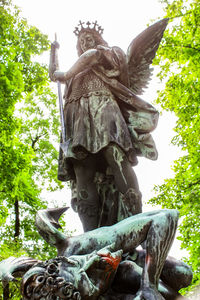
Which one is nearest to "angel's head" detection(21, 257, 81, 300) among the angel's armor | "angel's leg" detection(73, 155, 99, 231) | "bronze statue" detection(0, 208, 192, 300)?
"bronze statue" detection(0, 208, 192, 300)

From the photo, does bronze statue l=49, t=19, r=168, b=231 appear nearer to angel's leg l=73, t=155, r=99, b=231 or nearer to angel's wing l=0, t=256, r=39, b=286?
angel's leg l=73, t=155, r=99, b=231

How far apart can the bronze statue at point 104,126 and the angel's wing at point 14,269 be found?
2.89ft

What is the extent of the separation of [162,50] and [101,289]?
8730mm

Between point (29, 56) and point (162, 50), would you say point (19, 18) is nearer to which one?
point (29, 56)

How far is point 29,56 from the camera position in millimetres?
10750

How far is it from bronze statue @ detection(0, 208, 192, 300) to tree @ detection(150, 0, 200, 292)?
244 inches

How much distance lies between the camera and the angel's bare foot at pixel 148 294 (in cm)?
196

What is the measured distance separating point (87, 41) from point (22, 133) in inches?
471

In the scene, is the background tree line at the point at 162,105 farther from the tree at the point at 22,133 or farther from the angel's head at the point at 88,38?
the angel's head at the point at 88,38

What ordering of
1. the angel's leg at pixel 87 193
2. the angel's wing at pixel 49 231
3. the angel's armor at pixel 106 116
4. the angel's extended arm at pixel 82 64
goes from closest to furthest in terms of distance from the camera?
the angel's wing at pixel 49 231 → the angel's leg at pixel 87 193 → the angel's armor at pixel 106 116 → the angel's extended arm at pixel 82 64

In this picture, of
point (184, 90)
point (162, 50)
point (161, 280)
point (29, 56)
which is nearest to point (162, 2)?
point (162, 50)

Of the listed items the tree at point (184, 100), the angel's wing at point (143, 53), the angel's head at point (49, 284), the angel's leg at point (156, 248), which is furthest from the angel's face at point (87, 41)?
the tree at point (184, 100)

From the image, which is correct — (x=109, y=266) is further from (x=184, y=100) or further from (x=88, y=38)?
(x=184, y=100)

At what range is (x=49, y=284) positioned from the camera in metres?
1.79
